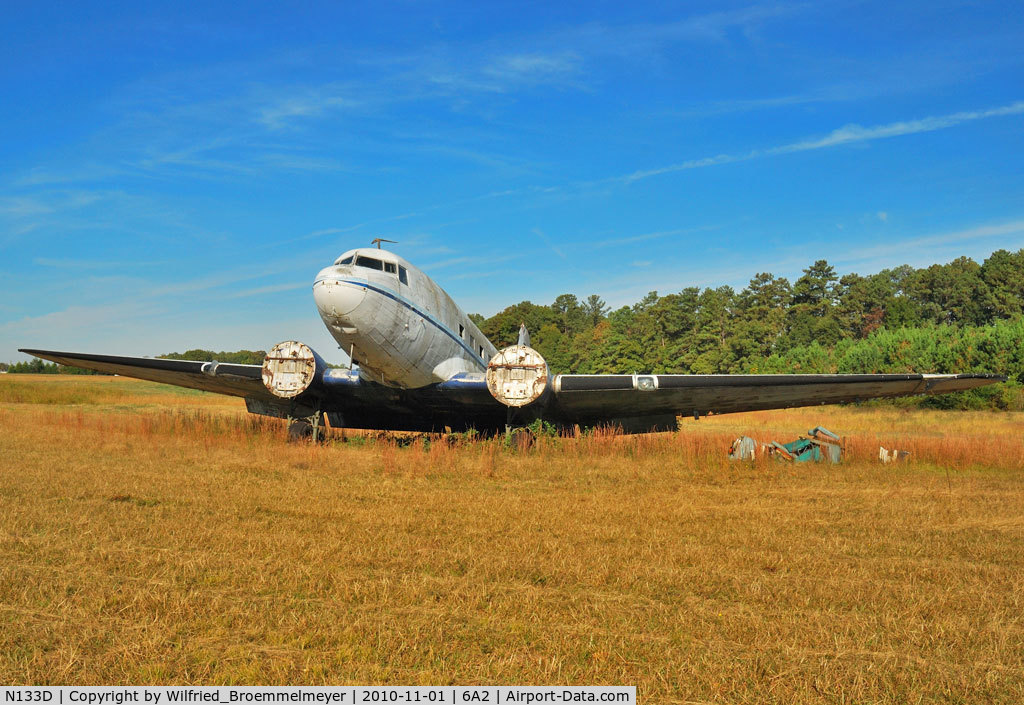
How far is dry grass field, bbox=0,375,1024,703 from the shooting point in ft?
11.9

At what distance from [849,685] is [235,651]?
3.29 m

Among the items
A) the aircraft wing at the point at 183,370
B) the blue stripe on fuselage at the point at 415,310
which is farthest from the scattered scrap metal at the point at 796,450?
the aircraft wing at the point at 183,370

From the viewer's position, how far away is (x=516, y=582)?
5258 millimetres

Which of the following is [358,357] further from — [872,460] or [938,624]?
[938,624]

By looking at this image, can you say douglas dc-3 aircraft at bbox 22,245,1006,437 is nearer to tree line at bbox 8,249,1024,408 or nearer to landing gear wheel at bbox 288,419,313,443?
landing gear wheel at bbox 288,419,313,443

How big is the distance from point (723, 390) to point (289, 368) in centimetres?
985

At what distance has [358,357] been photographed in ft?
49.2

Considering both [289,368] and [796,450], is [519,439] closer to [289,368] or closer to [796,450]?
[289,368]

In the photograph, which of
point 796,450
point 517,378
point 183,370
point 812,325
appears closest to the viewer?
point 796,450

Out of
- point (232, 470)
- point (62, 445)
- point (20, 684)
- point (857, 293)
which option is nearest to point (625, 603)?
point (20, 684)

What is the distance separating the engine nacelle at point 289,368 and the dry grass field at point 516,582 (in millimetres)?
3964

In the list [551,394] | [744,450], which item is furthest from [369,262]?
[744,450]

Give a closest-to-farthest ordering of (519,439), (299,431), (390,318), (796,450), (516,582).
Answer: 1. (516,582)
2. (390,318)
3. (796,450)
4. (519,439)
5. (299,431)

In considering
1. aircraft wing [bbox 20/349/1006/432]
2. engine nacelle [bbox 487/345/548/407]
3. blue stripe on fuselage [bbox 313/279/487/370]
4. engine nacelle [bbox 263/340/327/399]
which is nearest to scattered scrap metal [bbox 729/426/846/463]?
aircraft wing [bbox 20/349/1006/432]
